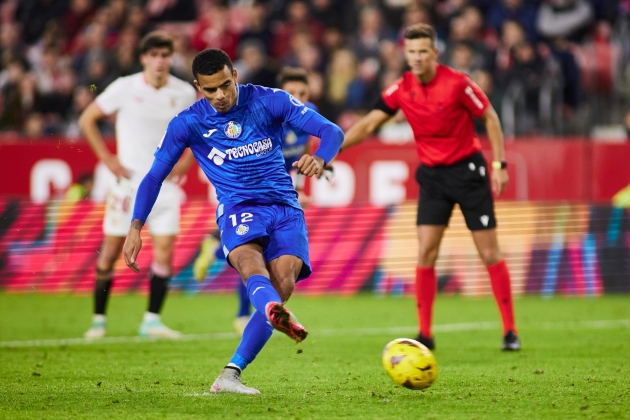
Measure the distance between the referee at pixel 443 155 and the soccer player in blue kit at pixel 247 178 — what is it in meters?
2.27

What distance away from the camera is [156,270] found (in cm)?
1013

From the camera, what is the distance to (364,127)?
891 centimetres

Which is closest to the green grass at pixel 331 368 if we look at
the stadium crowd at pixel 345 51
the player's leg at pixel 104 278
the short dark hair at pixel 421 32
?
the player's leg at pixel 104 278

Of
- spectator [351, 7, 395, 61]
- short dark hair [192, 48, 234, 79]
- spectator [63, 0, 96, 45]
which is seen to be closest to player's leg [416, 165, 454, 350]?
short dark hair [192, 48, 234, 79]

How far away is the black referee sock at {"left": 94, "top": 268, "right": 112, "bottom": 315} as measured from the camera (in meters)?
10.0

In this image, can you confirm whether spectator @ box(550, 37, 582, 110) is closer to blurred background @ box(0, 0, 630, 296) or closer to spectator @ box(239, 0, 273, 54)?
blurred background @ box(0, 0, 630, 296)

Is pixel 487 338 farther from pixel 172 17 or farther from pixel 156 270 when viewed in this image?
pixel 172 17

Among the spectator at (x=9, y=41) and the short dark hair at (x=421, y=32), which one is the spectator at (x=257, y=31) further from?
the short dark hair at (x=421, y=32)

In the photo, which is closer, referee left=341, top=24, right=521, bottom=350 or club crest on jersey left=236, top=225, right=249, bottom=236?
club crest on jersey left=236, top=225, right=249, bottom=236

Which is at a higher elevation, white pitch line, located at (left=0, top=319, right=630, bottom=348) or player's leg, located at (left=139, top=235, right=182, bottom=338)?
player's leg, located at (left=139, top=235, right=182, bottom=338)

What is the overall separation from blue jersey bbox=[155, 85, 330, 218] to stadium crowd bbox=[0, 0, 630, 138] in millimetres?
9256

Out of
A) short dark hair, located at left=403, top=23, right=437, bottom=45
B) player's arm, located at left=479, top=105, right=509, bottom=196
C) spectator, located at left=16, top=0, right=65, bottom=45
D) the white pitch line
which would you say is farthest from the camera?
spectator, located at left=16, top=0, right=65, bottom=45

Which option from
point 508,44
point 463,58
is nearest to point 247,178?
point 463,58

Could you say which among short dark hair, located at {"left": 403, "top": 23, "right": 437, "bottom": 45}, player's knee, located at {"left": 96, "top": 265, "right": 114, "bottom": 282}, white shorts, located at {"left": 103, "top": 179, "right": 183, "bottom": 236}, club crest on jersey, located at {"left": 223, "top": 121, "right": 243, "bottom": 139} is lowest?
player's knee, located at {"left": 96, "top": 265, "right": 114, "bottom": 282}
